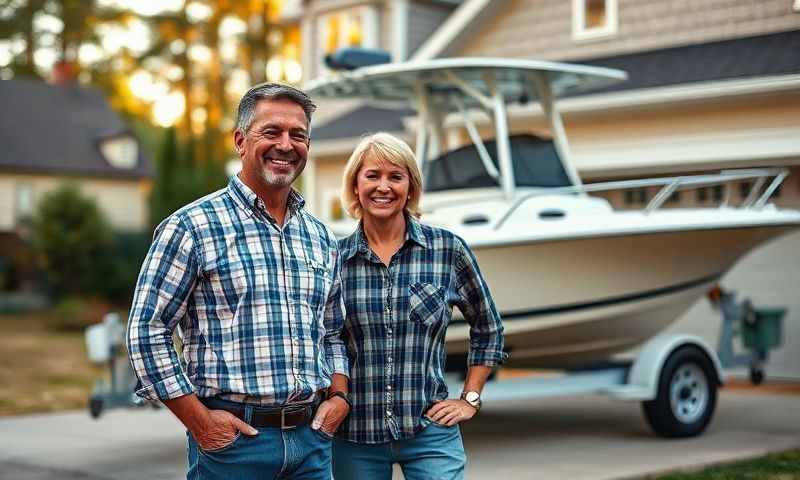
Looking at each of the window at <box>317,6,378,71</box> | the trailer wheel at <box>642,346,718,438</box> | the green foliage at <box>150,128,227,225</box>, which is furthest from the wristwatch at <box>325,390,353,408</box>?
the green foliage at <box>150,128,227,225</box>

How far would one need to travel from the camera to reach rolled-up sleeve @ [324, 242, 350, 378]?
3.92 meters

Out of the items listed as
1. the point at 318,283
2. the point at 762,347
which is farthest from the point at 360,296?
the point at 762,347

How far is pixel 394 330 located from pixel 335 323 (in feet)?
0.86

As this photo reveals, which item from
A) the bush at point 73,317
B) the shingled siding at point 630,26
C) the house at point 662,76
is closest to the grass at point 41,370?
the bush at point 73,317

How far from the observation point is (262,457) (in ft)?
11.8

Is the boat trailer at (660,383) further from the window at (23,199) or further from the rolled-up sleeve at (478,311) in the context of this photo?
the window at (23,199)

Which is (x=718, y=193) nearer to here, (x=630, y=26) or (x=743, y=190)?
(x=743, y=190)

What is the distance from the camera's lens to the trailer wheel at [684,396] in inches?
363

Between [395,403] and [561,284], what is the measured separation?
5063mm

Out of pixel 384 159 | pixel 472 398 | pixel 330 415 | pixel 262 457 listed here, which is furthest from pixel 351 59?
pixel 262 457

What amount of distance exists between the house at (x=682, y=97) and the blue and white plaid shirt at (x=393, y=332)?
20.7 feet

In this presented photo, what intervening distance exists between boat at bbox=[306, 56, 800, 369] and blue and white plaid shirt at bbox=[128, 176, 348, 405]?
4.85m

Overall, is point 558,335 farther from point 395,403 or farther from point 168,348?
point 168,348

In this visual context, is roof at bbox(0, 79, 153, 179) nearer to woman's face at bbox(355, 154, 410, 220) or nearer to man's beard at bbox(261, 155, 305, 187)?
woman's face at bbox(355, 154, 410, 220)
